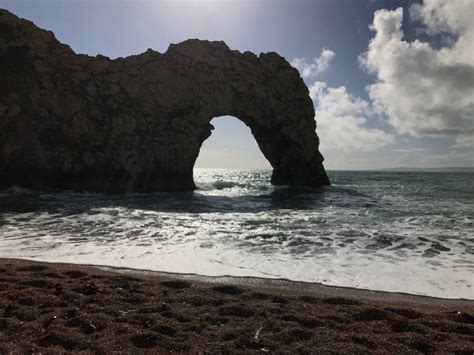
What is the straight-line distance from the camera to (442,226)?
12.4 metres

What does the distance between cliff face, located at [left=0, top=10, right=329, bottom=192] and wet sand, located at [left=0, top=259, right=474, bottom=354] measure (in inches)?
869

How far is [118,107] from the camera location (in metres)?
28.7

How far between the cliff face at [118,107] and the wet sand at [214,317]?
2208 centimetres

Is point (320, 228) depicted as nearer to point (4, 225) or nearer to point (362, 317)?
point (362, 317)

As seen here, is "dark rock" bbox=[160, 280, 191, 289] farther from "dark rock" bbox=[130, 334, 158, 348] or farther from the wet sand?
"dark rock" bbox=[130, 334, 158, 348]

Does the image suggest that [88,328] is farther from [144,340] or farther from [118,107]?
[118,107]

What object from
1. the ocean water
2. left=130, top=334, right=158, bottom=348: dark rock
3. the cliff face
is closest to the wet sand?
left=130, top=334, right=158, bottom=348: dark rock

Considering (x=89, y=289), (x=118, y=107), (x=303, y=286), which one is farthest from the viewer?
(x=118, y=107)

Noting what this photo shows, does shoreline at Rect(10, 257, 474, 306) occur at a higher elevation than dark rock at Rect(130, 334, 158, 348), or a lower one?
lower

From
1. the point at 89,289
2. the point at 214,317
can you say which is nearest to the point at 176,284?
the point at 89,289

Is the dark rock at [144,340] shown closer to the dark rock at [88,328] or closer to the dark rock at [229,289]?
the dark rock at [88,328]

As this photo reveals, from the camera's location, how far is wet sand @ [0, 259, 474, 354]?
3.70 metres

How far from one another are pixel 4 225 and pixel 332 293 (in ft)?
36.4

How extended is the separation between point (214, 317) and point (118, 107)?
90.1 ft
